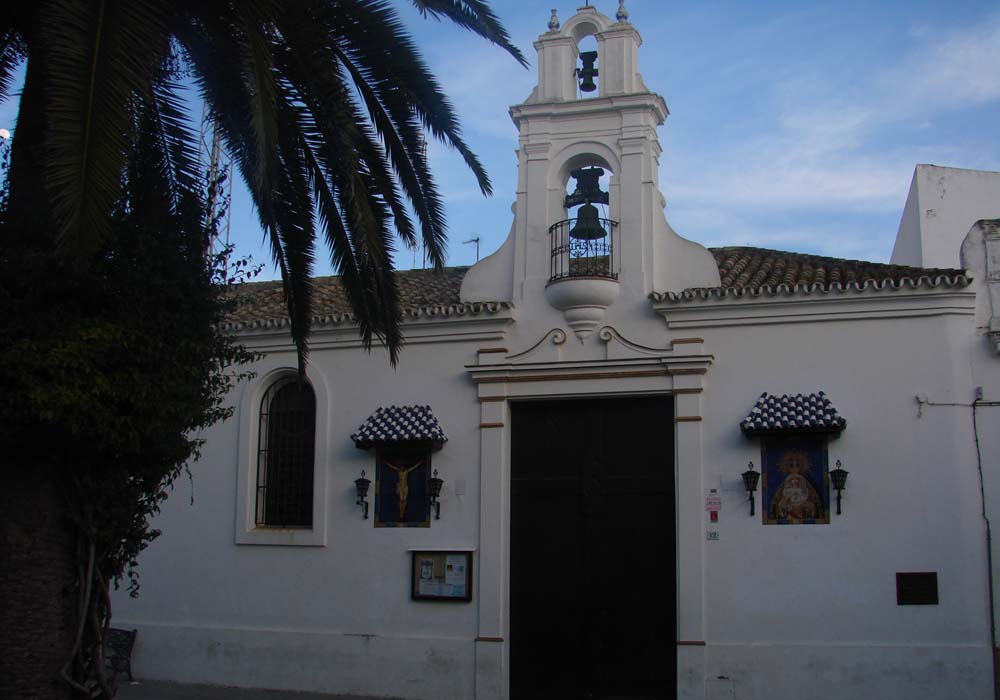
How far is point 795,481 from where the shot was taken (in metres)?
13.6

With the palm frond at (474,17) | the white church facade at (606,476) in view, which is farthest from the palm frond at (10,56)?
the white church facade at (606,476)

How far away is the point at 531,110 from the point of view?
15.5m

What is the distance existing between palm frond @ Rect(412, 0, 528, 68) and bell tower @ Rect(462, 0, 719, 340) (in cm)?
461

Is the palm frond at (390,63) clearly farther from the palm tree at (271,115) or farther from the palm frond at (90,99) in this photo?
the palm frond at (90,99)

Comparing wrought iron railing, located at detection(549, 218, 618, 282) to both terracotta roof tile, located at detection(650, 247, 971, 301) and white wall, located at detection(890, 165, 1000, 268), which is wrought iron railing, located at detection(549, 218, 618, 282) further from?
white wall, located at detection(890, 165, 1000, 268)

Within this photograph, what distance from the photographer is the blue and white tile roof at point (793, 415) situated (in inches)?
520

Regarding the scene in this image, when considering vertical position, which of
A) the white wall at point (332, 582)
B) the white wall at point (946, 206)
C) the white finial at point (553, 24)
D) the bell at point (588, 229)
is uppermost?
the white finial at point (553, 24)

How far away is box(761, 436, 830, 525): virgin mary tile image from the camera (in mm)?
13438

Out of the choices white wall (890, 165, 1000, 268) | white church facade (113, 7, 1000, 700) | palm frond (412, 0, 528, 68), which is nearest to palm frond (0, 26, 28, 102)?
palm frond (412, 0, 528, 68)

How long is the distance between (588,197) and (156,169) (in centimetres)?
673

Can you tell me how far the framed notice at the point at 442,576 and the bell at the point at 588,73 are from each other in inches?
261

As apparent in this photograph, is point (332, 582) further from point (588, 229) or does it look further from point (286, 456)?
point (588, 229)

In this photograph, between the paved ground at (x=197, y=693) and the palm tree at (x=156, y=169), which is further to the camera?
the paved ground at (x=197, y=693)

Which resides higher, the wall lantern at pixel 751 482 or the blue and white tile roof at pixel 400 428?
the blue and white tile roof at pixel 400 428
